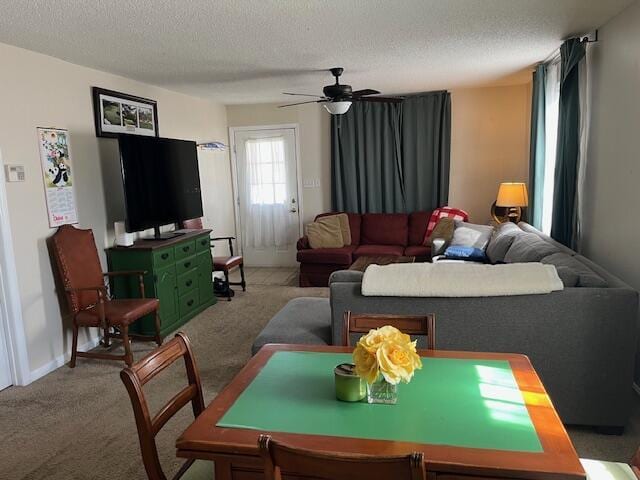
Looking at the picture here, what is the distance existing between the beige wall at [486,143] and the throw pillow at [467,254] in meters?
1.75

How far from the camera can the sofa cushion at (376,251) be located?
5820mm

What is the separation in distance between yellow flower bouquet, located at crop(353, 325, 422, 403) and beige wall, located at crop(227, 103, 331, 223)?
559cm

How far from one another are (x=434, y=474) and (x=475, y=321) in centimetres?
142

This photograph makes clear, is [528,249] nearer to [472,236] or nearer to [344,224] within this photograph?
[472,236]

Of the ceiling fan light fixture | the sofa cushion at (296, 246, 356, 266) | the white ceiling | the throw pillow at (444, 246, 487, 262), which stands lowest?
the sofa cushion at (296, 246, 356, 266)

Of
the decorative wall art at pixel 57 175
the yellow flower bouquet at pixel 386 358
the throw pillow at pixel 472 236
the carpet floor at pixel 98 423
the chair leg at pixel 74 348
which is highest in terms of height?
the decorative wall art at pixel 57 175

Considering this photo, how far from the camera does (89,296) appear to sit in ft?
12.7

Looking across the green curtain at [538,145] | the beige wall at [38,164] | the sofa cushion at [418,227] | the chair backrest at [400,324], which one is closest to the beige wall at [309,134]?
the sofa cushion at [418,227]

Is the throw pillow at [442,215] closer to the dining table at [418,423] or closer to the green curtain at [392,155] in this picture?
the green curtain at [392,155]

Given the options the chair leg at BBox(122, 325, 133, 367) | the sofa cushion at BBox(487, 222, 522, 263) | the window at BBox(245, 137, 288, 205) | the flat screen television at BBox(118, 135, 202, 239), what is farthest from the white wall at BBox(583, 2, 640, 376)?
the window at BBox(245, 137, 288, 205)

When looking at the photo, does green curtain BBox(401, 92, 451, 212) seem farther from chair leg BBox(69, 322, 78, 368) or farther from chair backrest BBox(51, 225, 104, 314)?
chair leg BBox(69, 322, 78, 368)

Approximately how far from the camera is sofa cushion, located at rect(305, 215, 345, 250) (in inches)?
241

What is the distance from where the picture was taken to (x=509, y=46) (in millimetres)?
4039

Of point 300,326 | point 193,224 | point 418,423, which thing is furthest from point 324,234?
point 418,423
